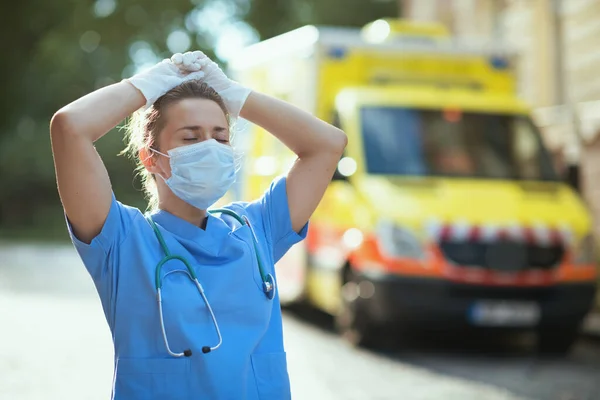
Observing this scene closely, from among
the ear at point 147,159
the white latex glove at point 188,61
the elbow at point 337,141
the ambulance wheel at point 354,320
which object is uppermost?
the white latex glove at point 188,61

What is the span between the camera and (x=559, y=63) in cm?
1711

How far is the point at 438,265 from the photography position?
995 cm

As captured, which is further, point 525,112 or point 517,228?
point 525,112

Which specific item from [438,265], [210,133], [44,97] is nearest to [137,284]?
[210,133]

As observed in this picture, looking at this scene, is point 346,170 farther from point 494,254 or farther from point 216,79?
point 216,79

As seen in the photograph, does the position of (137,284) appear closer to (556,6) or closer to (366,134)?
(366,134)

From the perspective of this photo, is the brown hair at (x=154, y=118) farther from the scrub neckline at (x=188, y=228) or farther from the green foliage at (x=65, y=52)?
the green foliage at (x=65, y=52)

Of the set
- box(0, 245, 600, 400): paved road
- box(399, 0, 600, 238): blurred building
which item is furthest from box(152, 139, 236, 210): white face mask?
box(399, 0, 600, 238): blurred building

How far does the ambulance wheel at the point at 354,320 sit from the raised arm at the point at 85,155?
755cm

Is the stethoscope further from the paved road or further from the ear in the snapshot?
the paved road

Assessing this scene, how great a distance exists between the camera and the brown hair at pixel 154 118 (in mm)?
3113

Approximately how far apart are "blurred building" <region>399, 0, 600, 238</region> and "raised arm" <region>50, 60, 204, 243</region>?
10.4 m

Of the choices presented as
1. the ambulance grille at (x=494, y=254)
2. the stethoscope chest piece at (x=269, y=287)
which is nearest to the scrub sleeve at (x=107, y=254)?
the stethoscope chest piece at (x=269, y=287)

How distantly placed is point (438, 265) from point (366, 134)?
5.20ft
